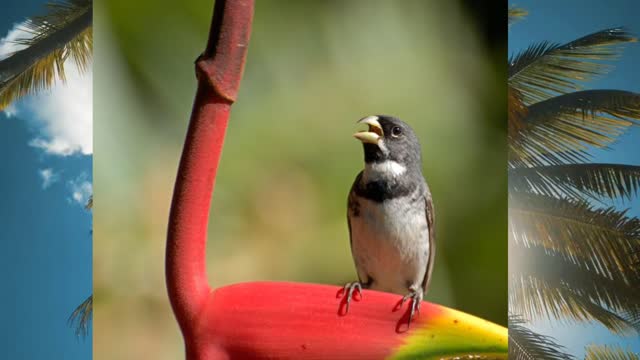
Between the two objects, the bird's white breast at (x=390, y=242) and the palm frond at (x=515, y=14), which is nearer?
the bird's white breast at (x=390, y=242)

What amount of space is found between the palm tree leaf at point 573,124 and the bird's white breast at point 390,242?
1.84 feet

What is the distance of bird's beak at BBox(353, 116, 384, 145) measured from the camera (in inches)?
73.3

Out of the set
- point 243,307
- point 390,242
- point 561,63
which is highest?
point 561,63

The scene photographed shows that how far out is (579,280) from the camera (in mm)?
2523

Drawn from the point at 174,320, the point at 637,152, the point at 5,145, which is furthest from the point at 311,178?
the point at 637,152

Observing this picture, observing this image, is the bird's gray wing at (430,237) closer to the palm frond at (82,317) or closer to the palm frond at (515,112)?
the palm frond at (515,112)

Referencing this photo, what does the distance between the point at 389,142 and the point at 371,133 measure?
57mm

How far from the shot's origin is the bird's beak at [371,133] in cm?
186

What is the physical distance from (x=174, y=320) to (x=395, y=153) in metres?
0.70

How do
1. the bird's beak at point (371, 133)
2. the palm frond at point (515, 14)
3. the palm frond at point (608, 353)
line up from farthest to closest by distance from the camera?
the palm frond at point (608, 353) → the palm frond at point (515, 14) → the bird's beak at point (371, 133)

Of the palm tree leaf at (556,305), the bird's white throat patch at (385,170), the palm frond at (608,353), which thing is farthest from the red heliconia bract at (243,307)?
the palm frond at (608,353)

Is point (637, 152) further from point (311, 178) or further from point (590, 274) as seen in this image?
point (311, 178)

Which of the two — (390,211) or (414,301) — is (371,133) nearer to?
(390,211)

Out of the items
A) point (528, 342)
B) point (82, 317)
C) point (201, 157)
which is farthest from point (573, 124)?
point (82, 317)
